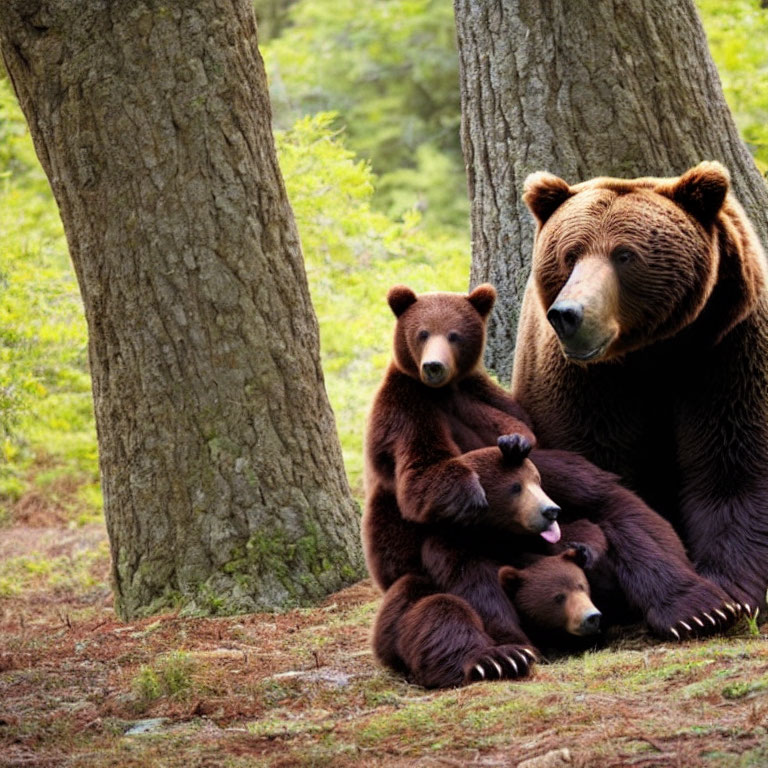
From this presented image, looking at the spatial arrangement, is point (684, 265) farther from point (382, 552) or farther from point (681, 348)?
point (382, 552)

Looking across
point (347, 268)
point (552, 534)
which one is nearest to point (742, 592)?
point (552, 534)

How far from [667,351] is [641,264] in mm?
519

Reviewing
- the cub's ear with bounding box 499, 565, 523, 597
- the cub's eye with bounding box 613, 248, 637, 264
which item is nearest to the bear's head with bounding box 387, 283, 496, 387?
the cub's eye with bounding box 613, 248, 637, 264

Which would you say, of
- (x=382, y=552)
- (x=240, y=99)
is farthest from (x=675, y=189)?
(x=240, y=99)

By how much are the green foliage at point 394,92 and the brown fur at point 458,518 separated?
12688 millimetres

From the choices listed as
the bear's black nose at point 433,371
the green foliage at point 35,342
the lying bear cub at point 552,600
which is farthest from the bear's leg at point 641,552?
the green foliage at point 35,342

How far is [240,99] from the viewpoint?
20.4 ft

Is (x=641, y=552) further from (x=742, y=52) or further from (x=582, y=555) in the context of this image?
(x=742, y=52)

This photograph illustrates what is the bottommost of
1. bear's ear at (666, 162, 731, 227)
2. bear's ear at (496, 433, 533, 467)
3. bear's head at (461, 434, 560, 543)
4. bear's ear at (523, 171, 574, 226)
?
bear's head at (461, 434, 560, 543)

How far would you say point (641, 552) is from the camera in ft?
16.5

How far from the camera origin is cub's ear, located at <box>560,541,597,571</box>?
4863 mm

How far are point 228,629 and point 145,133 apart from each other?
8.39ft

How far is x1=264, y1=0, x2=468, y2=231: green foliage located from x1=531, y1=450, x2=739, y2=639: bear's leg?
42.0ft

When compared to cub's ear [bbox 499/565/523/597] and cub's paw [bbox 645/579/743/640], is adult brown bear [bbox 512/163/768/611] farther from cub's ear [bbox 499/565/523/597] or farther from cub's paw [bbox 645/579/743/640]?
cub's ear [bbox 499/565/523/597]
